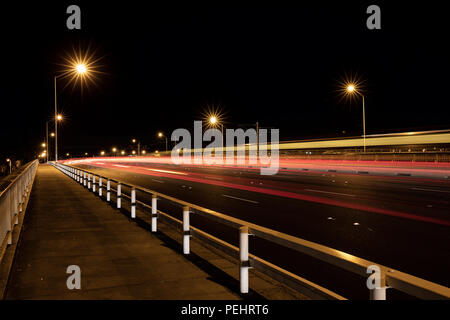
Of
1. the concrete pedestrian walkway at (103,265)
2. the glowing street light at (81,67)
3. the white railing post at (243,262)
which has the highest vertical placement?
the glowing street light at (81,67)

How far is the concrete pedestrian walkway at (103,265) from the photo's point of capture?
5.68 m

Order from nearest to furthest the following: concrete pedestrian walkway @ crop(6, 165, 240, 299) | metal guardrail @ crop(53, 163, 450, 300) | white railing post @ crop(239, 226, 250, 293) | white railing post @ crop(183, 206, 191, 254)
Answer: metal guardrail @ crop(53, 163, 450, 300) → white railing post @ crop(239, 226, 250, 293) → concrete pedestrian walkway @ crop(6, 165, 240, 299) → white railing post @ crop(183, 206, 191, 254)

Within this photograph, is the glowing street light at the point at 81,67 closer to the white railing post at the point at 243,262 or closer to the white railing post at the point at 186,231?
the white railing post at the point at 186,231

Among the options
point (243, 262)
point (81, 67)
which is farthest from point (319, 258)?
point (81, 67)

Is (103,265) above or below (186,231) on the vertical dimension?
below

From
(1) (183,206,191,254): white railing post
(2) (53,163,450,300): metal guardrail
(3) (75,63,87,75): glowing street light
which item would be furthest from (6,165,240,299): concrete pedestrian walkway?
(3) (75,63,87,75): glowing street light

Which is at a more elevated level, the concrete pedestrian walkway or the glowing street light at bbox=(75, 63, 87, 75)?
the glowing street light at bbox=(75, 63, 87, 75)

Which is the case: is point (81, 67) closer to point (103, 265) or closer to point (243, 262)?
point (103, 265)

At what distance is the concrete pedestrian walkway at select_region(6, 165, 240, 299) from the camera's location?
5.68 meters

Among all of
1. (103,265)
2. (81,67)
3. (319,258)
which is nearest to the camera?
(319,258)

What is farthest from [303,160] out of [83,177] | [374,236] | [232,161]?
[374,236]

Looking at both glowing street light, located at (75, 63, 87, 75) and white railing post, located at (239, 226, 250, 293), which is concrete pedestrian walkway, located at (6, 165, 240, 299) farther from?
glowing street light, located at (75, 63, 87, 75)

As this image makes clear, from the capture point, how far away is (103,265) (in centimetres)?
710

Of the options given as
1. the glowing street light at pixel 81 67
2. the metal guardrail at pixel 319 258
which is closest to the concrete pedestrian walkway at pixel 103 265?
the metal guardrail at pixel 319 258
